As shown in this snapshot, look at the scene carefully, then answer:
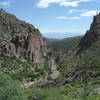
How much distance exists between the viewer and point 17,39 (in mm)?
69625

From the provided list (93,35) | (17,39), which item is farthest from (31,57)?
(93,35)

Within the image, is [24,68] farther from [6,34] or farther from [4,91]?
[4,91]

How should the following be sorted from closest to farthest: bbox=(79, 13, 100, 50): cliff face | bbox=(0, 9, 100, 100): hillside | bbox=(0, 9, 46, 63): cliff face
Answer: bbox=(0, 9, 100, 100): hillside, bbox=(79, 13, 100, 50): cliff face, bbox=(0, 9, 46, 63): cliff face

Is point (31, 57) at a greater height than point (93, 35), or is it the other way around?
point (93, 35)

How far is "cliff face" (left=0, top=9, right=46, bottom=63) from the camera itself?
64.2 m

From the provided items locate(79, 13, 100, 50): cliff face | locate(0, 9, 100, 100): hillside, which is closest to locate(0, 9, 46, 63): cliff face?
locate(0, 9, 100, 100): hillside

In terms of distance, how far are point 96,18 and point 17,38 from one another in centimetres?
2818

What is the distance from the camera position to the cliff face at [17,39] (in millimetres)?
64150

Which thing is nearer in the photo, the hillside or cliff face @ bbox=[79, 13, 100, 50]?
the hillside

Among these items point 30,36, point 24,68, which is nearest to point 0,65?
point 24,68

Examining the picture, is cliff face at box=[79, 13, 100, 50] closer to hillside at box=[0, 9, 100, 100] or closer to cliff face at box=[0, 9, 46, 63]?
hillside at box=[0, 9, 100, 100]

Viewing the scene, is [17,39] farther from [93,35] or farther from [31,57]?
[93,35]

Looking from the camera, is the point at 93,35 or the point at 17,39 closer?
the point at 93,35

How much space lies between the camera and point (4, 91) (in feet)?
38.7
